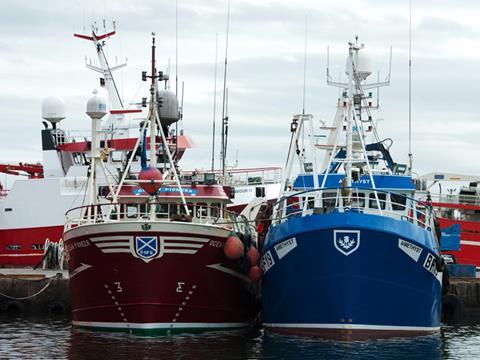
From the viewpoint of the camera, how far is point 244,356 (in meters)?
24.0

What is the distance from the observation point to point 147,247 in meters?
25.2

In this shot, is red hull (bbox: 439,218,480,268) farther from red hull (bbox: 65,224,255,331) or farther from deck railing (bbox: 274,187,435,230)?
red hull (bbox: 65,224,255,331)

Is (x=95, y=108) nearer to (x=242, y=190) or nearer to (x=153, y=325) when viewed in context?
(x=153, y=325)

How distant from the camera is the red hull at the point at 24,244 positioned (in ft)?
147

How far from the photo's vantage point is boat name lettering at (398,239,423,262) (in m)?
25.3

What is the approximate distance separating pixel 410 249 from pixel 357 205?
2.20 meters

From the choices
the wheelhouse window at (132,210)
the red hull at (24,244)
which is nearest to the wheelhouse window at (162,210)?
the wheelhouse window at (132,210)

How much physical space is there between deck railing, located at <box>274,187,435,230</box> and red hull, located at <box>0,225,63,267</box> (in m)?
17.3

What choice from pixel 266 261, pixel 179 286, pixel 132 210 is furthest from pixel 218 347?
pixel 132 210

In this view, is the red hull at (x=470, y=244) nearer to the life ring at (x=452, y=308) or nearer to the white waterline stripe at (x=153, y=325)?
the life ring at (x=452, y=308)

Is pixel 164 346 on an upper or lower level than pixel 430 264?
lower

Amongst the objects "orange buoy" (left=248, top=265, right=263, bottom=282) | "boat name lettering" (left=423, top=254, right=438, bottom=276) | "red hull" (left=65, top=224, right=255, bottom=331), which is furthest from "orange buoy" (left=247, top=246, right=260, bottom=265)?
"boat name lettering" (left=423, top=254, right=438, bottom=276)

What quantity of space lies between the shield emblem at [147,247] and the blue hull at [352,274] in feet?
10.2

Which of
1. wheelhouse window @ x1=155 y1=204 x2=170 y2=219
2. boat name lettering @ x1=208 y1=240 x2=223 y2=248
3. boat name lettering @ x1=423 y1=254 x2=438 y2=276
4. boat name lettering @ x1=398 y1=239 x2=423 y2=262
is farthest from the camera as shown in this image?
wheelhouse window @ x1=155 y1=204 x2=170 y2=219
